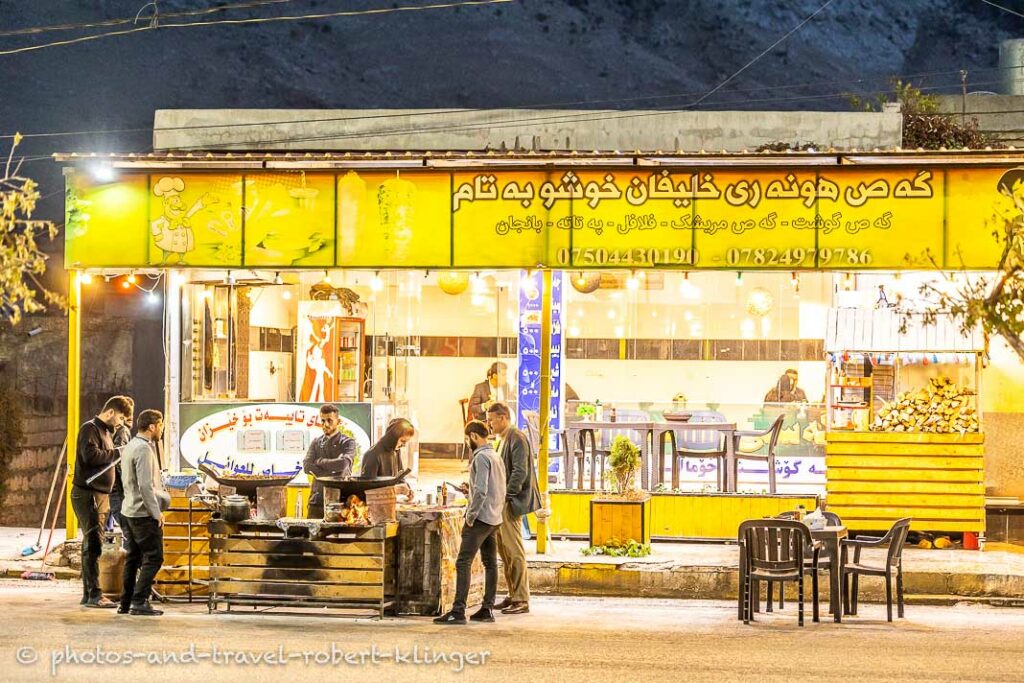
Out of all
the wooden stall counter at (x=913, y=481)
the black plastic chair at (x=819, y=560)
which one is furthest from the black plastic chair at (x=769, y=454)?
the black plastic chair at (x=819, y=560)

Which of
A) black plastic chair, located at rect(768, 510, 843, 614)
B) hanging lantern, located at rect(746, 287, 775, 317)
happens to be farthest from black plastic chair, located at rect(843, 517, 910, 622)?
hanging lantern, located at rect(746, 287, 775, 317)

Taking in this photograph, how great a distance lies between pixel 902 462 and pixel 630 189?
14.1 feet

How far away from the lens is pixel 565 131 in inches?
933

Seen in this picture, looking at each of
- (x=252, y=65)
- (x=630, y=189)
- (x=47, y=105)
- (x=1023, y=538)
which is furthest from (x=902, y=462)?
(x=252, y=65)

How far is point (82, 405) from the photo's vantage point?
67.0ft

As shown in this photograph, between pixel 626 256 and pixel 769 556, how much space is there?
4.46m

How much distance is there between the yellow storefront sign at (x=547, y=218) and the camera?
15359 mm

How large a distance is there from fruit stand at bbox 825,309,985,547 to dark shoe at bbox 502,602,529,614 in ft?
16.2

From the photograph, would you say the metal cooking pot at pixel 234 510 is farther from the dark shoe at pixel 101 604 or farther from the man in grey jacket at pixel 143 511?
the dark shoe at pixel 101 604

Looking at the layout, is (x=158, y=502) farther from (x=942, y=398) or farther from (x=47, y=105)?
(x=47, y=105)

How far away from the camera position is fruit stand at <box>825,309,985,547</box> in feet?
51.7

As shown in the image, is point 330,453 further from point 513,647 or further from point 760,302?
point 760,302

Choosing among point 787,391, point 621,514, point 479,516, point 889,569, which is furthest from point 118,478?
point 787,391

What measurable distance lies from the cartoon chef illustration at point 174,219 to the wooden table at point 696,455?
600 cm
